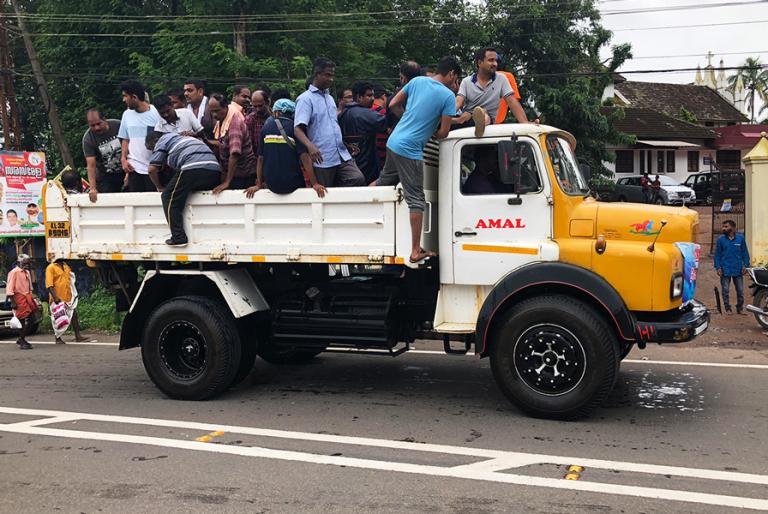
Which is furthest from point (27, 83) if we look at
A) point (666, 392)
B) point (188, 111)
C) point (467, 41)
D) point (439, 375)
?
point (666, 392)

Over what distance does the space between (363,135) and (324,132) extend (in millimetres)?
485

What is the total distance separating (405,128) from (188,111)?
2871mm

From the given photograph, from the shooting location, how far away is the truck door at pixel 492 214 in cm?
632

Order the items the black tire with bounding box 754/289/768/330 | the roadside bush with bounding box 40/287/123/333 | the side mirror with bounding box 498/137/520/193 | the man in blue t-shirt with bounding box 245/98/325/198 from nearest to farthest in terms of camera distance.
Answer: the side mirror with bounding box 498/137/520/193
the man in blue t-shirt with bounding box 245/98/325/198
the black tire with bounding box 754/289/768/330
the roadside bush with bounding box 40/287/123/333

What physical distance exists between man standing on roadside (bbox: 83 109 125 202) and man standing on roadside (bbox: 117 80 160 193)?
9.4 inches

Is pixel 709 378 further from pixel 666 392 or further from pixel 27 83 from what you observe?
pixel 27 83

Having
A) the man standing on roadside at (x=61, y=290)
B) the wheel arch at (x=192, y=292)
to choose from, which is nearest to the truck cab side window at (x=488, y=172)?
the wheel arch at (x=192, y=292)

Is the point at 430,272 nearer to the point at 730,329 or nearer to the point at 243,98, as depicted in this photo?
the point at 243,98

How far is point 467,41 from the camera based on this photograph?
25.1 metres

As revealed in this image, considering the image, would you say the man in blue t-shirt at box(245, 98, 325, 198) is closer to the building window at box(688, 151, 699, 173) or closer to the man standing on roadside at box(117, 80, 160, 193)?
the man standing on roadside at box(117, 80, 160, 193)

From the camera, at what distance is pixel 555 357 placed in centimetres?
609

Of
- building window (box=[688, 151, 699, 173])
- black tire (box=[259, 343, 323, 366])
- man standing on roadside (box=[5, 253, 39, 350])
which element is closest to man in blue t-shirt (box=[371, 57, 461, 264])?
black tire (box=[259, 343, 323, 366])

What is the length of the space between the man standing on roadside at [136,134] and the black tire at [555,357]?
4.07 meters

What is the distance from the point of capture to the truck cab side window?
6.35 metres
